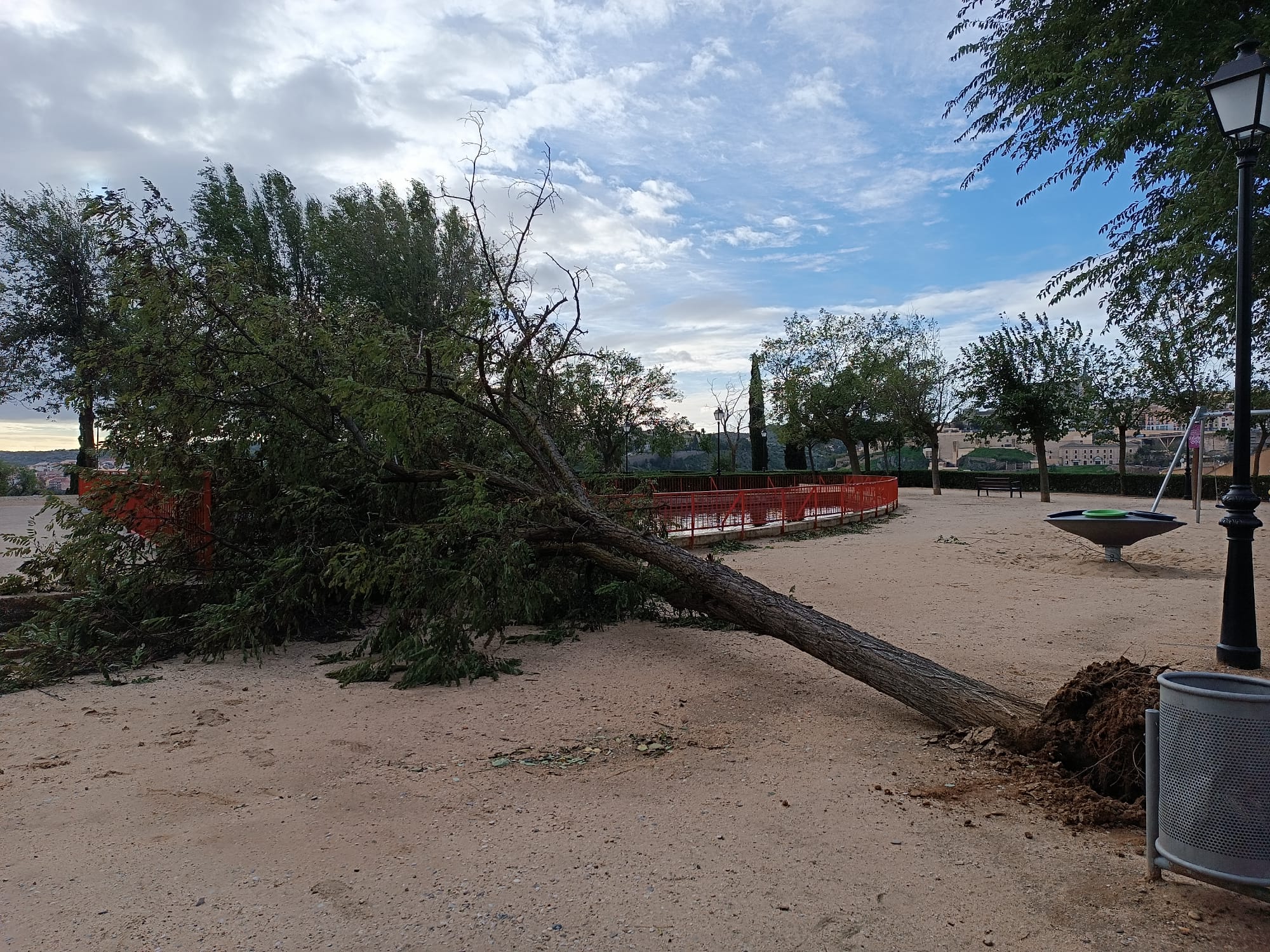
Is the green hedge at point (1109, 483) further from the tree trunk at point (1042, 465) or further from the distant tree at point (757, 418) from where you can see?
the distant tree at point (757, 418)

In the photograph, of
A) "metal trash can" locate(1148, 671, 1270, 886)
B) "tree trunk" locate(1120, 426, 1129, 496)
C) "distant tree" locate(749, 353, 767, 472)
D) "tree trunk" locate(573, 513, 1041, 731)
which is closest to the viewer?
"metal trash can" locate(1148, 671, 1270, 886)

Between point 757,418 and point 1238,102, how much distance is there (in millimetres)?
35585

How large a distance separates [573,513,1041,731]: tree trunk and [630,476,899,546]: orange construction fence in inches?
184

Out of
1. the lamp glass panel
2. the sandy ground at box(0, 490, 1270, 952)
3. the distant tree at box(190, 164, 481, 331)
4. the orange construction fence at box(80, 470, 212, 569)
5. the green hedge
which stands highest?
the distant tree at box(190, 164, 481, 331)

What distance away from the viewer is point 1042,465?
26484 mm

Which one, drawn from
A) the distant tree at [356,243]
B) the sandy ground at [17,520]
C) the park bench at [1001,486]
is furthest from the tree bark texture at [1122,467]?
the sandy ground at [17,520]

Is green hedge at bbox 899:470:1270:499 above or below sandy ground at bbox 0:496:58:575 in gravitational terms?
below

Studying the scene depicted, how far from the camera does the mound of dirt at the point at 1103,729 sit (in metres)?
3.37

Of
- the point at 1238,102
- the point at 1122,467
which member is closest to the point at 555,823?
the point at 1238,102

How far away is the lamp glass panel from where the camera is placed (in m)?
5.06

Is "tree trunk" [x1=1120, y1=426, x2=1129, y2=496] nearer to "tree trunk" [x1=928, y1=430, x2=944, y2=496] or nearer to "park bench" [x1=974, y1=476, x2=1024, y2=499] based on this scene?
"park bench" [x1=974, y1=476, x2=1024, y2=499]

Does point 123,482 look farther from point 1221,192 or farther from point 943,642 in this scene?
point 1221,192

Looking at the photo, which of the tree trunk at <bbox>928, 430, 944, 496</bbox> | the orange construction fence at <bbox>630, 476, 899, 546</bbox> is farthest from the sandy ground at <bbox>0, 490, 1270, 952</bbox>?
the tree trunk at <bbox>928, 430, 944, 496</bbox>

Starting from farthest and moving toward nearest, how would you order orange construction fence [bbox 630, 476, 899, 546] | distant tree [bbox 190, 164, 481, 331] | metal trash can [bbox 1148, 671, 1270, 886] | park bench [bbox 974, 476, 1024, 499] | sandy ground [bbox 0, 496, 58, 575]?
park bench [bbox 974, 476, 1024, 499] < distant tree [bbox 190, 164, 481, 331] < orange construction fence [bbox 630, 476, 899, 546] < sandy ground [bbox 0, 496, 58, 575] < metal trash can [bbox 1148, 671, 1270, 886]
